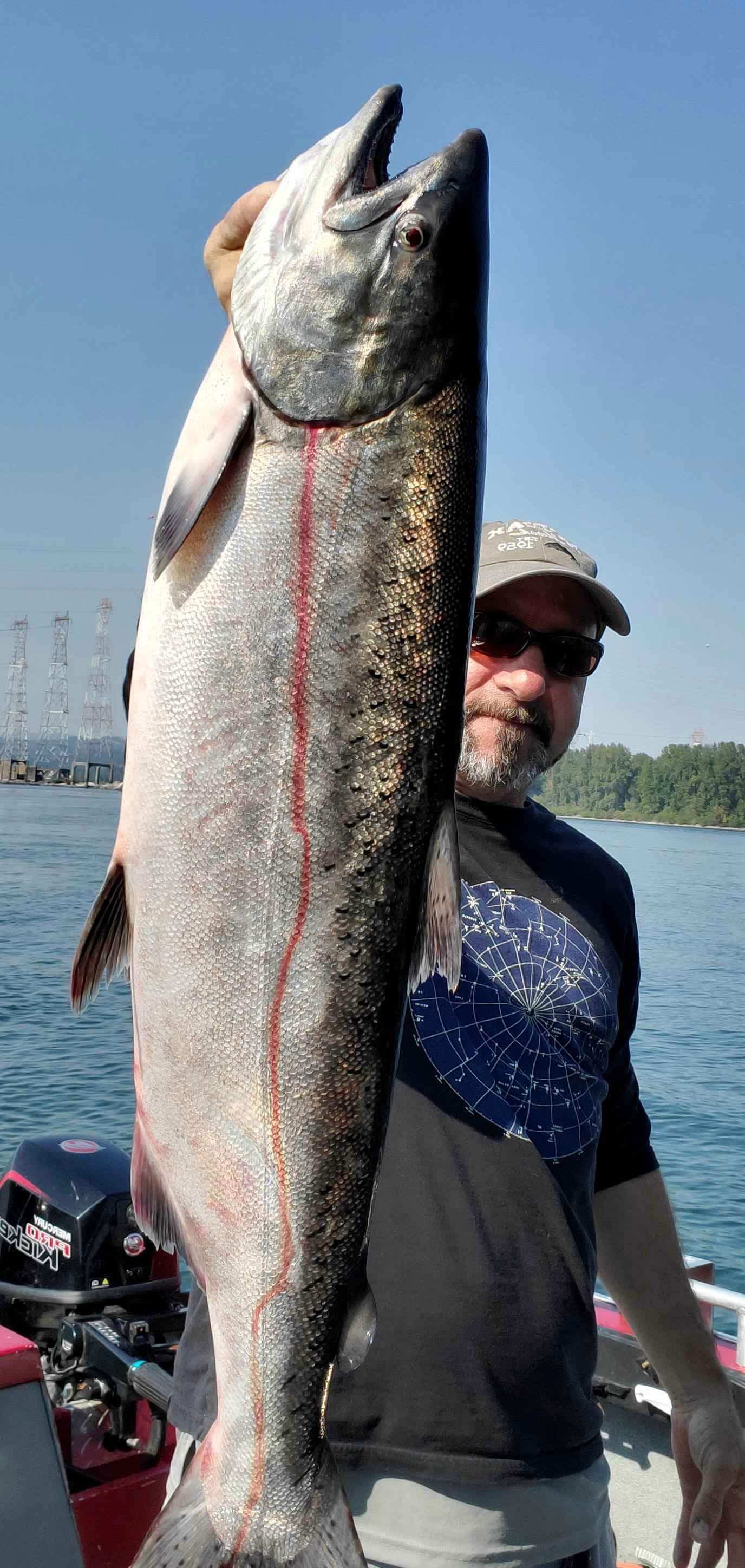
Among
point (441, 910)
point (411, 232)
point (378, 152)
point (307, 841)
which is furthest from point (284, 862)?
point (378, 152)

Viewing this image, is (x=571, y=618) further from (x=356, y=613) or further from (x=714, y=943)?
(x=714, y=943)

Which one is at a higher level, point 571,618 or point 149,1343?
point 571,618

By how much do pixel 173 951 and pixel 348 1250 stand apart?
0.57 metres

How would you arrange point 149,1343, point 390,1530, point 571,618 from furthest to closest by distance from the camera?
point 149,1343 < point 571,618 < point 390,1530

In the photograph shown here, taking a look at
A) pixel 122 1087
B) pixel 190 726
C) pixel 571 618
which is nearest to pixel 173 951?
pixel 190 726

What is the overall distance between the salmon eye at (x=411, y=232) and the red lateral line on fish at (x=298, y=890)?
0.37 meters

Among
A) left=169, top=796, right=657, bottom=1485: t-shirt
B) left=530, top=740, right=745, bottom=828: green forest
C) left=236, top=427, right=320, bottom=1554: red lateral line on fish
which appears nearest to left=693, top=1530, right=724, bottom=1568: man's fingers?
left=169, top=796, right=657, bottom=1485: t-shirt

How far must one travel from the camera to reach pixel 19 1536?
3021mm

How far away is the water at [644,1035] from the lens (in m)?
16.3

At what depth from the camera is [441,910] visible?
76.7 inches

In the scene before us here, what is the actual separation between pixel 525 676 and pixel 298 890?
4.58 feet

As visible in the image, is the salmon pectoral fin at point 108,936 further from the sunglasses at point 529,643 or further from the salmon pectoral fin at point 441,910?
the sunglasses at point 529,643

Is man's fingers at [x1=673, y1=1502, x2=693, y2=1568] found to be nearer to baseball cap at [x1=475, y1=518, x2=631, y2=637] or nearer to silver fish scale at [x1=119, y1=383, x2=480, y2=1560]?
silver fish scale at [x1=119, y1=383, x2=480, y2=1560]

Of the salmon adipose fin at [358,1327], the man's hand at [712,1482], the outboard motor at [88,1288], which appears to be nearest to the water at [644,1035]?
the outboard motor at [88,1288]
